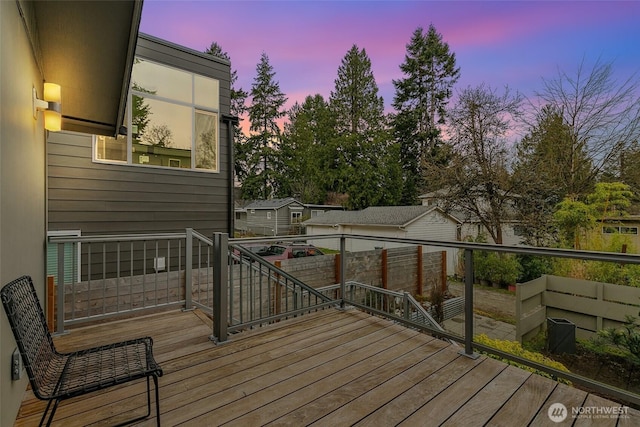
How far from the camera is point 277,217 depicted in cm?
2133

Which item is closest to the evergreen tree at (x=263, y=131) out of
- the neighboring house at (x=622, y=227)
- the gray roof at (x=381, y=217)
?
the gray roof at (x=381, y=217)

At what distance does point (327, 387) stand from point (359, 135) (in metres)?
22.7

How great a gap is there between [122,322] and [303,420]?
265cm

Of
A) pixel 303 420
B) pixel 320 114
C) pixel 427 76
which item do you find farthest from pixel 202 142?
pixel 427 76

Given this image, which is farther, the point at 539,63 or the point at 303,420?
the point at 539,63

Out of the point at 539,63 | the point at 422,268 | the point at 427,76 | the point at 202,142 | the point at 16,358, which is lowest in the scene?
the point at 422,268

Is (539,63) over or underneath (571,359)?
over

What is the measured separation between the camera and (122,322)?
326 centimetres

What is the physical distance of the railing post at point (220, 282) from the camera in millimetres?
2582

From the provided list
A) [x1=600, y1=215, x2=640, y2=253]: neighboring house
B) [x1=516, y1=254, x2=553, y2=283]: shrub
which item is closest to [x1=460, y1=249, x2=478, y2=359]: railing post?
[x1=516, y1=254, x2=553, y2=283]: shrub

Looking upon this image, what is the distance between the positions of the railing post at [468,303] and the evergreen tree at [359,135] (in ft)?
65.6

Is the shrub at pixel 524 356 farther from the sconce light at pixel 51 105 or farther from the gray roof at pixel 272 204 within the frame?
the gray roof at pixel 272 204

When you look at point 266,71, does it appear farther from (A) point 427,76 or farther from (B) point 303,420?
(B) point 303,420

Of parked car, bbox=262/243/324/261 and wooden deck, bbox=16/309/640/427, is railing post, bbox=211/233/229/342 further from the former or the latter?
parked car, bbox=262/243/324/261
